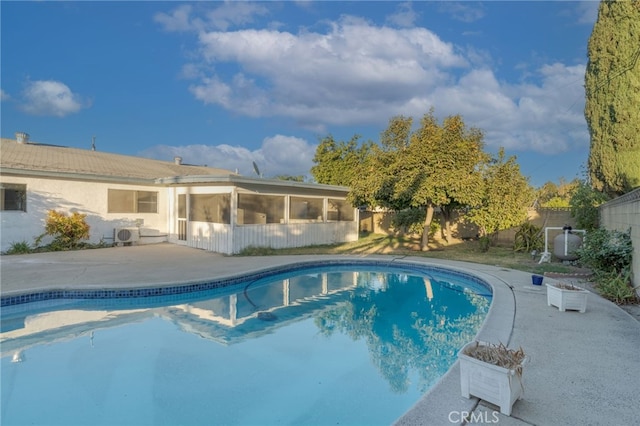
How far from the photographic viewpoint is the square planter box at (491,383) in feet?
8.39

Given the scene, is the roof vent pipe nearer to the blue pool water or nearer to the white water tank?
the blue pool water

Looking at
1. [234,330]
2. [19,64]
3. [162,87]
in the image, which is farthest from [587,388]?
[162,87]

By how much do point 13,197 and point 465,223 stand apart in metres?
17.4

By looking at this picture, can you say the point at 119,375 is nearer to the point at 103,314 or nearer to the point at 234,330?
the point at 234,330

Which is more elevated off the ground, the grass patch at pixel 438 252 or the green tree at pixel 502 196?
the green tree at pixel 502 196

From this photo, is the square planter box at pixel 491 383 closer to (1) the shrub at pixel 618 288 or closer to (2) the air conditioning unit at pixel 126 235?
(1) the shrub at pixel 618 288

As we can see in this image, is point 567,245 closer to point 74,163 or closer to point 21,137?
point 74,163

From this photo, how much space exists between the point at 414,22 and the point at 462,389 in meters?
14.9

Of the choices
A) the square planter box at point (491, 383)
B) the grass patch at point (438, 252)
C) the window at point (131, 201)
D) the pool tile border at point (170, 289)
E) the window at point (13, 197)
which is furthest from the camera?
the window at point (131, 201)

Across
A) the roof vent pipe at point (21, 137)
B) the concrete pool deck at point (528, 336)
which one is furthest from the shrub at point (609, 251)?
the roof vent pipe at point (21, 137)

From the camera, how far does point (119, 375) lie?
4.09 m

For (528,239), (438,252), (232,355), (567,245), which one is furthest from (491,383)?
(528,239)

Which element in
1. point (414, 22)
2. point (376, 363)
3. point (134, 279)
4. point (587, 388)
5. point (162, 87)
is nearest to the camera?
point (587, 388)

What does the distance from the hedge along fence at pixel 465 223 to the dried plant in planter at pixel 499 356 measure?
12.8 meters
